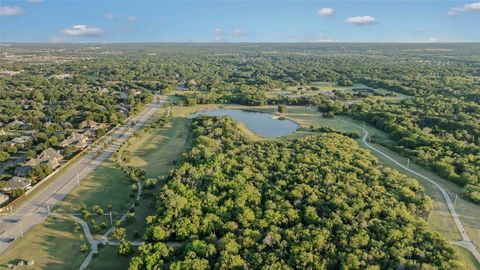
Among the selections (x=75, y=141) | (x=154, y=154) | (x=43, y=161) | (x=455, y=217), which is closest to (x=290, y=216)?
(x=455, y=217)

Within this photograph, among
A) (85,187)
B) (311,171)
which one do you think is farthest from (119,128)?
→ (311,171)

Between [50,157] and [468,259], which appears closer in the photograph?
[468,259]

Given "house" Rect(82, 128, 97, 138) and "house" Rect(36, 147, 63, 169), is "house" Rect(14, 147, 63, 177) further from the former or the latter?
"house" Rect(82, 128, 97, 138)

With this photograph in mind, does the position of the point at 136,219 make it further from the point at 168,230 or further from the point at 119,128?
the point at 119,128

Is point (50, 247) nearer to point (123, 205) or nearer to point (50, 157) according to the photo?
point (123, 205)

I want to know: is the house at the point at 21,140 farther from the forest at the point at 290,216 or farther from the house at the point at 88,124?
the forest at the point at 290,216

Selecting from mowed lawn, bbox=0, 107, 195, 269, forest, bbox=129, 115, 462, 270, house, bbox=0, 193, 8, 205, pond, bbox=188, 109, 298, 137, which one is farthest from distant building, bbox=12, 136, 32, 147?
pond, bbox=188, 109, 298, 137
